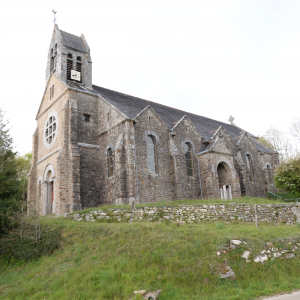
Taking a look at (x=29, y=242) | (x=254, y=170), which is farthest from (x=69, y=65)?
(x=254, y=170)

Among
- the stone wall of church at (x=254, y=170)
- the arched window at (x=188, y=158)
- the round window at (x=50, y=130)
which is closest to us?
the round window at (x=50, y=130)

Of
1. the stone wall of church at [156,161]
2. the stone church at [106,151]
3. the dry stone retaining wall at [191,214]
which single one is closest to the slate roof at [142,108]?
the stone church at [106,151]

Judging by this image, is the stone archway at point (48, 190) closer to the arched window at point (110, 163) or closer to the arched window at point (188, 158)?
the arched window at point (110, 163)

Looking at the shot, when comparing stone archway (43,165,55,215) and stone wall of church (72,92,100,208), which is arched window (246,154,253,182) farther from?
stone archway (43,165,55,215)

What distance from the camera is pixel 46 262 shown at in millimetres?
12492

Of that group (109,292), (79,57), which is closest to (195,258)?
(109,292)

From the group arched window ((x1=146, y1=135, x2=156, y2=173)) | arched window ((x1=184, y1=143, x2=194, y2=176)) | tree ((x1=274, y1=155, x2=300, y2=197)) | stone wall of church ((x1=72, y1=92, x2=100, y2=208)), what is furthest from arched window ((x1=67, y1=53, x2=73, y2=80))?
tree ((x1=274, y1=155, x2=300, y2=197))

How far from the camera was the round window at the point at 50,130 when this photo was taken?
24031 mm

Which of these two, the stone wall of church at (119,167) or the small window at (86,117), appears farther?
the small window at (86,117)

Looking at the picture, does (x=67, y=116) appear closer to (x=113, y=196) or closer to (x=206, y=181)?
(x=113, y=196)

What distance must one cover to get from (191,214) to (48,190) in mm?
13095

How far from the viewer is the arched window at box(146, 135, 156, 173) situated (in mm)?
22391

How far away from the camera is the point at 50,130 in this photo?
2486 centimetres

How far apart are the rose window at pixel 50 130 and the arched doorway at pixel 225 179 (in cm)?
1554
